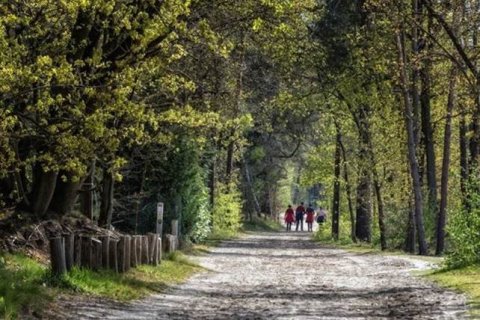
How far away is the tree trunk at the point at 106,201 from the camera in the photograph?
22.2 meters

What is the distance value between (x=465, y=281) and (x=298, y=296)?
389cm

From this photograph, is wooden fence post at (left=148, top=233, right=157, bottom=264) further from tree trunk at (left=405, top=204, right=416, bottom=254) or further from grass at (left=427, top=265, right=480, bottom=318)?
tree trunk at (left=405, top=204, right=416, bottom=254)

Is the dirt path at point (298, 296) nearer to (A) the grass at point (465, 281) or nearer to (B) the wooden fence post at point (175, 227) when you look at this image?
(A) the grass at point (465, 281)

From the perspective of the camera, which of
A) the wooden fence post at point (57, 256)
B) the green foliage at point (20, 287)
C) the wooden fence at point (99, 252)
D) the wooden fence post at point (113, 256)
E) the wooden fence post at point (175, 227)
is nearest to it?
the green foliage at point (20, 287)

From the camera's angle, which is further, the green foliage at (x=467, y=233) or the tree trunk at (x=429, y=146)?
the tree trunk at (x=429, y=146)

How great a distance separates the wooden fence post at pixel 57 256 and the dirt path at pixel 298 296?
3.94ft

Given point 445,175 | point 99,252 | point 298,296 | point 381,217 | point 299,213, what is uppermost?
point 445,175

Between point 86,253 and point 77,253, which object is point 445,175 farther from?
point 77,253

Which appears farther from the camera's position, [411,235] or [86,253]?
[411,235]

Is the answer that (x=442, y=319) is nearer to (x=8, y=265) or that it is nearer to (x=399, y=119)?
(x=8, y=265)

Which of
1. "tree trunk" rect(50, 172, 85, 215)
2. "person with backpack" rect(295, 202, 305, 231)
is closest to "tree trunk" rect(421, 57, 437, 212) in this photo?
"tree trunk" rect(50, 172, 85, 215)

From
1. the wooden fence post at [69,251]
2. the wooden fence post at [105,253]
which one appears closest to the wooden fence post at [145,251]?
the wooden fence post at [105,253]

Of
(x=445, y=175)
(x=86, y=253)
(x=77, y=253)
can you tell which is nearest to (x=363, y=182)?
(x=445, y=175)

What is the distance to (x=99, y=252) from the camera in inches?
630
